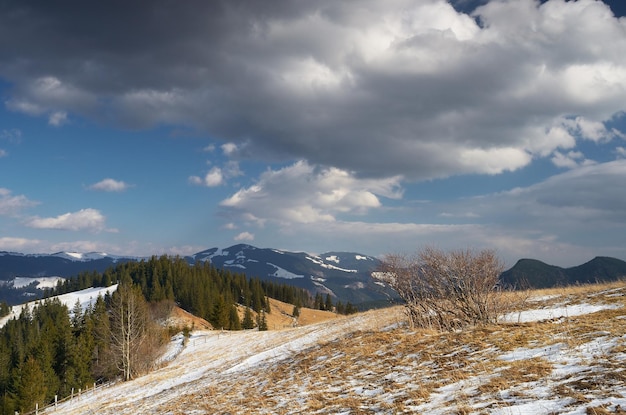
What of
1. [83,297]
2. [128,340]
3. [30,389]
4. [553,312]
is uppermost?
[553,312]

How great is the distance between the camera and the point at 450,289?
1872 centimetres

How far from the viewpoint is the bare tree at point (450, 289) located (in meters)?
17.9

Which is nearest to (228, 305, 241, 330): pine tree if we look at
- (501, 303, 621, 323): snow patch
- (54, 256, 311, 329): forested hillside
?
(54, 256, 311, 329): forested hillside

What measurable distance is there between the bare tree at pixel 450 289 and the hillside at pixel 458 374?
1.65 metres

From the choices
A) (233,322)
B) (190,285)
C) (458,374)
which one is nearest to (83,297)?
(190,285)

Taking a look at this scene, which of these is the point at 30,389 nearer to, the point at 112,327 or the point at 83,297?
the point at 112,327

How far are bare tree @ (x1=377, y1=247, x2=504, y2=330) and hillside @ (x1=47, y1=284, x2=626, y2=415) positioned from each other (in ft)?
5.41

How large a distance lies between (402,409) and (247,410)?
571 centimetres

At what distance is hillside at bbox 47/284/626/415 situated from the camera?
26.4ft

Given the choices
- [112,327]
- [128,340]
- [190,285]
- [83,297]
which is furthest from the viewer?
[83,297]

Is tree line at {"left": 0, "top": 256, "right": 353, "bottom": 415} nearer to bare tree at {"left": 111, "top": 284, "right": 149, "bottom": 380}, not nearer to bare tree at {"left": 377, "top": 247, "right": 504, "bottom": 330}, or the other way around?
bare tree at {"left": 111, "top": 284, "right": 149, "bottom": 380}

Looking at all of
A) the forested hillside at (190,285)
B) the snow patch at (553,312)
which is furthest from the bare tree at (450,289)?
the forested hillside at (190,285)

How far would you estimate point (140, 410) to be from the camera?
18438mm

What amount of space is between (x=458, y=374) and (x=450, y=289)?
854 cm
